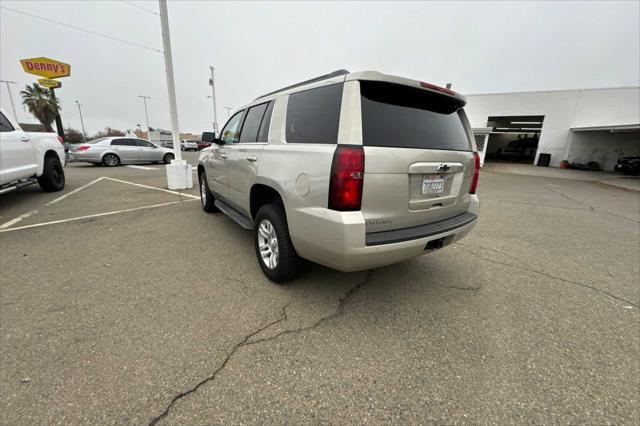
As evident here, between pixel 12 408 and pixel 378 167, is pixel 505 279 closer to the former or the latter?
pixel 378 167

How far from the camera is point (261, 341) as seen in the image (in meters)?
2.05

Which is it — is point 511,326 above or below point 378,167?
below

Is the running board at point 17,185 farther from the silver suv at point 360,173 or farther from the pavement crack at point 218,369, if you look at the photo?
the pavement crack at point 218,369

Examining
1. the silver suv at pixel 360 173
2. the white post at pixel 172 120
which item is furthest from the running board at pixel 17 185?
the silver suv at pixel 360 173

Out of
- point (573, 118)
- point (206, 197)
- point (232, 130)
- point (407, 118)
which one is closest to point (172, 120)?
point (206, 197)

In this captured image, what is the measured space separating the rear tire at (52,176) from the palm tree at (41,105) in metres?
37.7

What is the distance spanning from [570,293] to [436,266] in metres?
1.32

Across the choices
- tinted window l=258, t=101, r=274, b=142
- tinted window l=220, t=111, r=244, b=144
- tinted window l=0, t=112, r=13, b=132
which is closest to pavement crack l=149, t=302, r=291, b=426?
tinted window l=258, t=101, r=274, b=142

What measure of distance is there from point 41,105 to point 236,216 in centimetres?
4609

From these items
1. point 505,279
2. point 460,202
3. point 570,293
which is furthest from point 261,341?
point 570,293

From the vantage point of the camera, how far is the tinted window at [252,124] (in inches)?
129

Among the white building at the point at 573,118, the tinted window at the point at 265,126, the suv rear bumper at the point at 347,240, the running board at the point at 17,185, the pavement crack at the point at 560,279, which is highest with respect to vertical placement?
the white building at the point at 573,118

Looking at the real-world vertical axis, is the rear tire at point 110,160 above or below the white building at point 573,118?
below

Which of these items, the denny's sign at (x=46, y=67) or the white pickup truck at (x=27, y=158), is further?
the denny's sign at (x=46, y=67)
